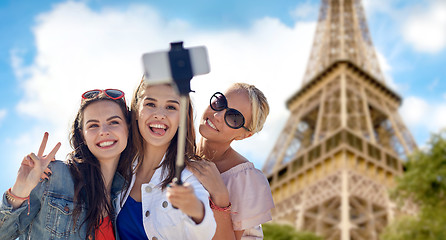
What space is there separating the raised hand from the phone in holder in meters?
0.43

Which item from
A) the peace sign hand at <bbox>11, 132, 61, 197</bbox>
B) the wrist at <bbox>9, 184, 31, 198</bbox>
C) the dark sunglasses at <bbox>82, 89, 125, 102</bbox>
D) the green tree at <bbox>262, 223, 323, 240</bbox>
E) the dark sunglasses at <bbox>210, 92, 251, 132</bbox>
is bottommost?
the wrist at <bbox>9, 184, 31, 198</bbox>

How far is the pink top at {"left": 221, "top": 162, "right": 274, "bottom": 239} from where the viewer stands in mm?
2809

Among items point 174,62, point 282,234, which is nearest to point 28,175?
point 174,62

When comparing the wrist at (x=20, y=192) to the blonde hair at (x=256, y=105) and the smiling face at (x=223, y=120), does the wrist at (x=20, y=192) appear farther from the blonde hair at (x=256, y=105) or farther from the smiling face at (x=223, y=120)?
the blonde hair at (x=256, y=105)

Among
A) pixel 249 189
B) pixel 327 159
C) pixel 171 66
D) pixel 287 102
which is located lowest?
pixel 249 189

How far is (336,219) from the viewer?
68.4 ft

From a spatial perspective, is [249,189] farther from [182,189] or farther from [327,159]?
[327,159]

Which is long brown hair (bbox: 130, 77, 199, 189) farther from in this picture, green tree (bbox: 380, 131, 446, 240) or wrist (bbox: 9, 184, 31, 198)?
green tree (bbox: 380, 131, 446, 240)

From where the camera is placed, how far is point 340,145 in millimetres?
22266

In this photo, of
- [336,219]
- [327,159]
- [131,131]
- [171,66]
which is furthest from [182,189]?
[327,159]

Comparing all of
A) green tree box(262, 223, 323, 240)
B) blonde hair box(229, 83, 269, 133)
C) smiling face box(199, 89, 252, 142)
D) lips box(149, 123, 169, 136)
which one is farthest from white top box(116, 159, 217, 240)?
green tree box(262, 223, 323, 240)

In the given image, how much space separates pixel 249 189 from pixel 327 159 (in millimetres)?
20668

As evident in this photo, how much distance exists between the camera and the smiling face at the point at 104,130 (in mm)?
2729

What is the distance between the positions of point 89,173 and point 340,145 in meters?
20.6
